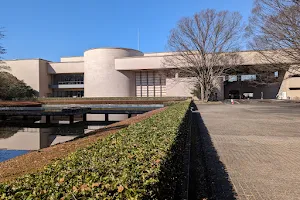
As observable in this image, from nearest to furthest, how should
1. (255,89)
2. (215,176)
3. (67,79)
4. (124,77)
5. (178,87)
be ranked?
(215,176), (178,87), (124,77), (255,89), (67,79)

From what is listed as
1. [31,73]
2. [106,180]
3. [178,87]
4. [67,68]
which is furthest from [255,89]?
[106,180]

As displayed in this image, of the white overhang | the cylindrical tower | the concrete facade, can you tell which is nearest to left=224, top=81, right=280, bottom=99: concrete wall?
the concrete facade

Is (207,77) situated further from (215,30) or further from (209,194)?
(209,194)

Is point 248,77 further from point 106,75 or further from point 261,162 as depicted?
point 261,162

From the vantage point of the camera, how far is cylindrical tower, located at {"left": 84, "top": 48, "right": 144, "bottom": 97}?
161 ft

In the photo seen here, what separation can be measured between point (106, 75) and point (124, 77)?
367cm

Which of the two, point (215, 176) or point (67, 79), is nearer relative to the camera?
point (215, 176)

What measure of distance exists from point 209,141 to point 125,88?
4255 cm

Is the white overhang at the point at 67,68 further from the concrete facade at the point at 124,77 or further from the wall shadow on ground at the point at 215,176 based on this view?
the wall shadow on ground at the point at 215,176

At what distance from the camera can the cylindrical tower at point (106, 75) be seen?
49.1 meters

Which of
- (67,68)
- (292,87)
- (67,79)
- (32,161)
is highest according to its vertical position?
(67,68)

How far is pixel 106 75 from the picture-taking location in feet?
161

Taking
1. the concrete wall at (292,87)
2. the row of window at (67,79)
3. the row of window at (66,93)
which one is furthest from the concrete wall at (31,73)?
the concrete wall at (292,87)

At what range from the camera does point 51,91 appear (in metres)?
60.1
